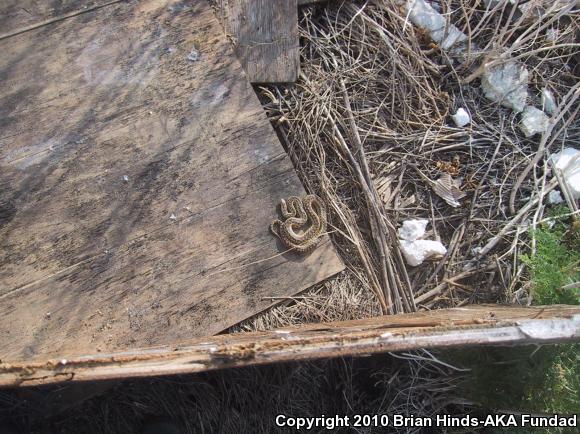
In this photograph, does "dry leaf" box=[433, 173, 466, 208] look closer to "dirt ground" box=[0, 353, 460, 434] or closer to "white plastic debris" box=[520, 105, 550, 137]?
"white plastic debris" box=[520, 105, 550, 137]

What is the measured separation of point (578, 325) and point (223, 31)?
7.29 feet

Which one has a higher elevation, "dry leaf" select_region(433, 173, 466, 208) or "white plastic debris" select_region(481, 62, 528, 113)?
"white plastic debris" select_region(481, 62, 528, 113)

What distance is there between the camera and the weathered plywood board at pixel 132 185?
254 centimetres

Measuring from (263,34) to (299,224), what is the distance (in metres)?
1.09

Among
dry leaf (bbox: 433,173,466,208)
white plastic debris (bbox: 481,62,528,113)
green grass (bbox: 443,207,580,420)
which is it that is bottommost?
green grass (bbox: 443,207,580,420)

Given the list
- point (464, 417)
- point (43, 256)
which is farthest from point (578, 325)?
point (43, 256)

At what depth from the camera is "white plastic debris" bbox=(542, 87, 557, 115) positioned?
11.0ft

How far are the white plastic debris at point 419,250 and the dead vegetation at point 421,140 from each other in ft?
0.20

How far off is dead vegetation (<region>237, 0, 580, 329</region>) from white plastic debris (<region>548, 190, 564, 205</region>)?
4cm

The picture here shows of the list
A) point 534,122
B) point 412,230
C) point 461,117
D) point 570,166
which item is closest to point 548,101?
point 534,122

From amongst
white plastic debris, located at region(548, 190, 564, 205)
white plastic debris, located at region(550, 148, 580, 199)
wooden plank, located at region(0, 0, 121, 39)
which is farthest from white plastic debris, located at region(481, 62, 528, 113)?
wooden plank, located at region(0, 0, 121, 39)

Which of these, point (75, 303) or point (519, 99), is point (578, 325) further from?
point (75, 303)

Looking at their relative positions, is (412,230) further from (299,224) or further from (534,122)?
(534,122)

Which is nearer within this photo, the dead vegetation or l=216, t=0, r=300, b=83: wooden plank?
l=216, t=0, r=300, b=83: wooden plank
